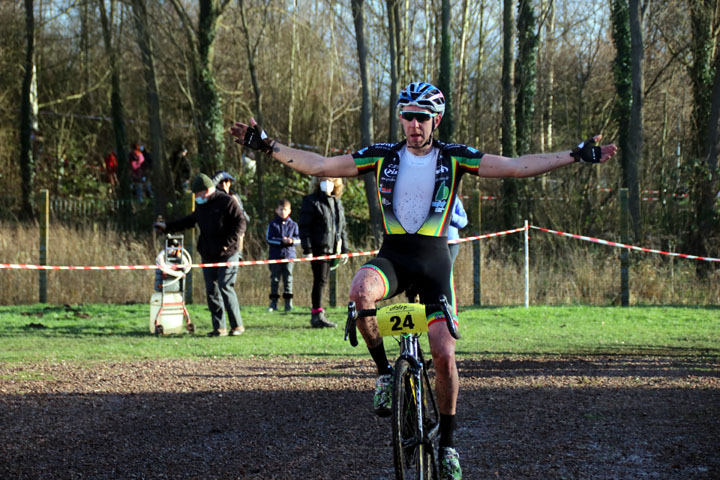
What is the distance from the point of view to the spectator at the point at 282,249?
15.3 meters

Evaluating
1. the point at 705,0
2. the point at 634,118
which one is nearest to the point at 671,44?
the point at 705,0

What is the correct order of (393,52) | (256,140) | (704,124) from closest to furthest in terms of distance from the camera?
(256,140) → (704,124) → (393,52)

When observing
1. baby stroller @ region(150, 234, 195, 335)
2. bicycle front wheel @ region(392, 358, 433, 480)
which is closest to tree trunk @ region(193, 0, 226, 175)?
baby stroller @ region(150, 234, 195, 335)

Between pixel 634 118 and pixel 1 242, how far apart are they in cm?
1445

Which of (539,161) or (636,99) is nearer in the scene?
(539,161)

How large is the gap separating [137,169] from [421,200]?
2458 centimetres

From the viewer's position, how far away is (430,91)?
541cm

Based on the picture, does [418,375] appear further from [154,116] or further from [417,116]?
[154,116]

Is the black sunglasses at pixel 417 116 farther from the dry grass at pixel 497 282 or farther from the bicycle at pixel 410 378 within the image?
the dry grass at pixel 497 282

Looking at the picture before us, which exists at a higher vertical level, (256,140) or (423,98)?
(423,98)

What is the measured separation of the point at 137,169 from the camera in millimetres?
28734

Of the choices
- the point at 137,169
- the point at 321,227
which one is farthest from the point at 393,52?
the point at 137,169

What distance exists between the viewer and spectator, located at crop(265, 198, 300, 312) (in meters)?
15.3

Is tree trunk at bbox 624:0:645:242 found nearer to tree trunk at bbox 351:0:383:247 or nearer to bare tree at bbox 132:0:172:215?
tree trunk at bbox 351:0:383:247
